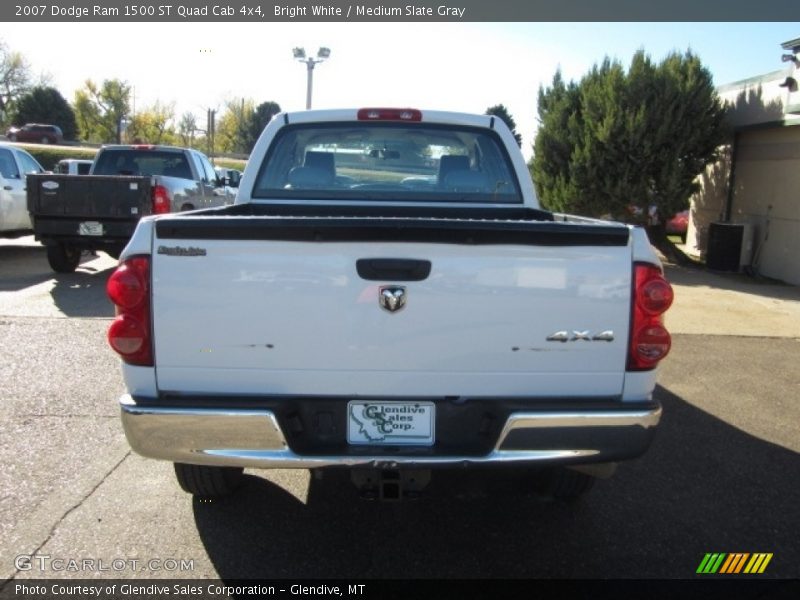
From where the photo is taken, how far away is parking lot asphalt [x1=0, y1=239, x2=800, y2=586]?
3.16m

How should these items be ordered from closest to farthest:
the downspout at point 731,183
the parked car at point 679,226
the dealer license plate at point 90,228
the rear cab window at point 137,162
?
the dealer license plate at point 90,228 → the rear cab window at point 137,162 → the downspout at point 731,183 → the parked car at point 679,226

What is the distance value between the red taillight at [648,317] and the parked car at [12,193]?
486 inches

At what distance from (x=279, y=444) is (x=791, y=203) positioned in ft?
42.0

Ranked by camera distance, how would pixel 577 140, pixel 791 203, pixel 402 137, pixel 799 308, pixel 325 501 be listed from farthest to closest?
pixel 577 140
pixel 791 203
pixel 799 308
pixel 402 137
pixel 325 501

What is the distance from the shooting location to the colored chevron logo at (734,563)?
318 cm

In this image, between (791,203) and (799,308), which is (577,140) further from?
(799,308)

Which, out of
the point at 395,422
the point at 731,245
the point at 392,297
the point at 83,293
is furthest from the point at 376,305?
the point at 731,245

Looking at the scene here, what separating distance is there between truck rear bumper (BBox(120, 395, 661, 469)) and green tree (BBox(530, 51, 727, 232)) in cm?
1179

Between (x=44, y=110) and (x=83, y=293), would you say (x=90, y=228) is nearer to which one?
(x=83, y=293)

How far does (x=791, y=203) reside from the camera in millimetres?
12820

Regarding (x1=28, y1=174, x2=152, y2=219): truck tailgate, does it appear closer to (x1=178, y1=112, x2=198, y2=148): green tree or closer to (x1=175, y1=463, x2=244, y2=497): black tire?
(x1=175, y1=463, x2=244, y2=497): black tire

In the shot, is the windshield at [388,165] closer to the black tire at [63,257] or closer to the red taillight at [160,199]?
the red taillight at [160,199]

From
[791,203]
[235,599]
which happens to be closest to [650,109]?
[791,203]

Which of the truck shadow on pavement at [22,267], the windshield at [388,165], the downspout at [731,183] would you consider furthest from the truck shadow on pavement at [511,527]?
the downspout at [731,183]
